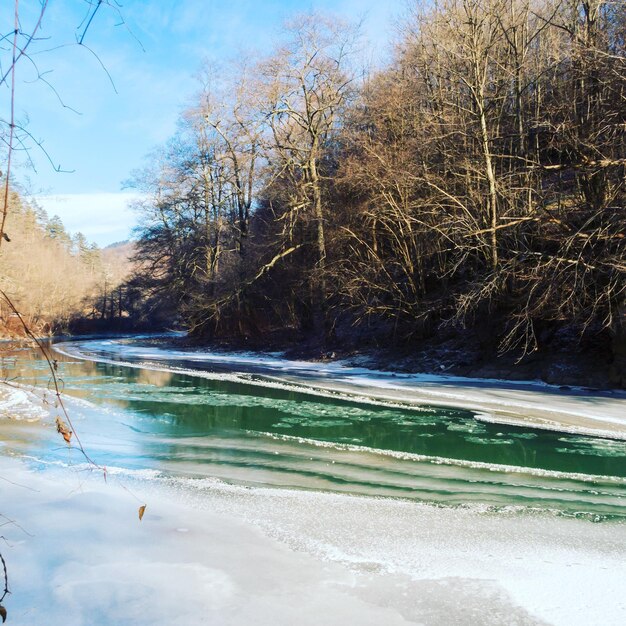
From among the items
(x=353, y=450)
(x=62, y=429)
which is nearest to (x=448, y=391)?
(x=353, y=450)

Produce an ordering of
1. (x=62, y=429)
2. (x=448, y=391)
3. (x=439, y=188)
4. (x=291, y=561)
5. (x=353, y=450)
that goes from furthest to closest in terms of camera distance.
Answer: (x=439, y=188) → (x=448, y=391) → (x=353, y=450) → (x=291, y=561) → (x=62, y=429)

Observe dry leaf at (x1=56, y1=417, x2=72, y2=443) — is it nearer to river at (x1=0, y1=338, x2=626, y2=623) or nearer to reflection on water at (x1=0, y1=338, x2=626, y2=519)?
river at (x1=0, y1=338, x2=626, y2=623)

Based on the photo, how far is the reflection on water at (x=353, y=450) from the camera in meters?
6.42

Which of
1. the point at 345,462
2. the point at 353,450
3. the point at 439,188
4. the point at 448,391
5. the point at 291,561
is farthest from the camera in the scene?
the point at 439,188

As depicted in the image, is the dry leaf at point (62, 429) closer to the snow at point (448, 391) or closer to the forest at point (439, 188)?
the snow at point (448, 391)

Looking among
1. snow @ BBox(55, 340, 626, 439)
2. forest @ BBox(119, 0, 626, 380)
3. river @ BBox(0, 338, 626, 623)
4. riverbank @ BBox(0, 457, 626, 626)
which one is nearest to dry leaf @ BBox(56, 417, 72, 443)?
river @ BBox(0, 338, 626, 623)

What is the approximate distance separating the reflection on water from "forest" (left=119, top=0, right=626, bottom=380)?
5.28m

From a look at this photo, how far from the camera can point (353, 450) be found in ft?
27.5

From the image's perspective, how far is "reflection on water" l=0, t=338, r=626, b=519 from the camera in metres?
6.42

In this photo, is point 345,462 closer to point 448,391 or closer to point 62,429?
point 62,429

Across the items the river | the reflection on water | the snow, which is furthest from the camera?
the snow

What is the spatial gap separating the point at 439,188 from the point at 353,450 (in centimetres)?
1209

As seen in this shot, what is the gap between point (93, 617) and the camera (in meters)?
3.22

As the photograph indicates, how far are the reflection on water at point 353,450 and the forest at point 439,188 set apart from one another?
Answer: 5281 millimetres
